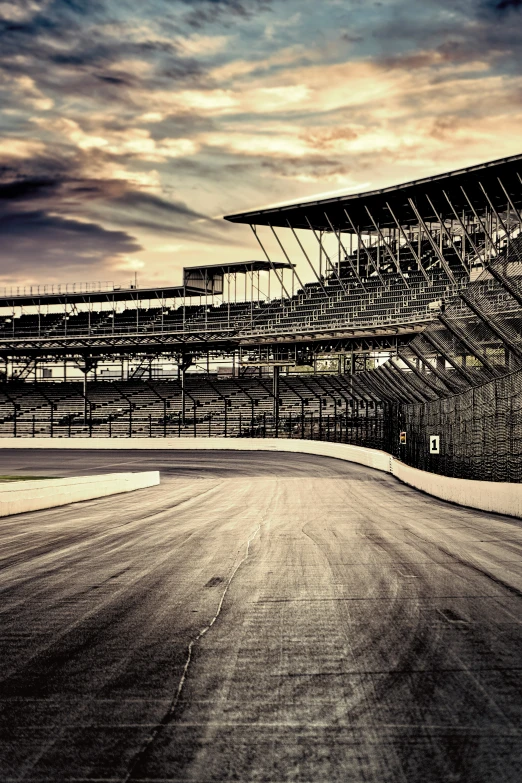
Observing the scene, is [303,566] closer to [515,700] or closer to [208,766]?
[515,700]

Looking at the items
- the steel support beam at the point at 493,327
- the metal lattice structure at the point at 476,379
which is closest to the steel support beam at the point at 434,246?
the metal lattice structure at the point at 476,379

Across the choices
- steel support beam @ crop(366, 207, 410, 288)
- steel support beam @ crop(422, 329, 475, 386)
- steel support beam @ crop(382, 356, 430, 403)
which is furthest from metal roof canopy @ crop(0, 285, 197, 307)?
steel support beam @ crop(422, 329, 475, 386)

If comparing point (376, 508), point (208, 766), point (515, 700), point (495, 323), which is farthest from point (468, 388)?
point (208, 766)

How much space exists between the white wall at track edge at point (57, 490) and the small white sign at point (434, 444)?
9.08 meters

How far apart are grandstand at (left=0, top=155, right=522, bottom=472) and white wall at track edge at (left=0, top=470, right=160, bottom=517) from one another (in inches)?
695

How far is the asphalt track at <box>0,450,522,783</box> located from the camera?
4.62 m

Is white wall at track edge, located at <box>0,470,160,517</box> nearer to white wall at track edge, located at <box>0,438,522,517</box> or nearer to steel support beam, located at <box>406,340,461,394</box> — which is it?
white wall at track edge, located at <box>0,438,522,517</box>

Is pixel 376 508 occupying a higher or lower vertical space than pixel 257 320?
lower

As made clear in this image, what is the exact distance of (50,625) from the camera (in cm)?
782

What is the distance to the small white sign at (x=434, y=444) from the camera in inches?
949

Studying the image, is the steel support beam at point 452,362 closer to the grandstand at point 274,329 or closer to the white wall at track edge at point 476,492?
the white wall at track edge at point 476,492

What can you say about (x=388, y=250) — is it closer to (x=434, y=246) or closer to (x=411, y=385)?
(x=434, y=246)

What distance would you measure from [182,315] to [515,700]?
77.4 metres

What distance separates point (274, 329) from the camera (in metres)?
67.9
